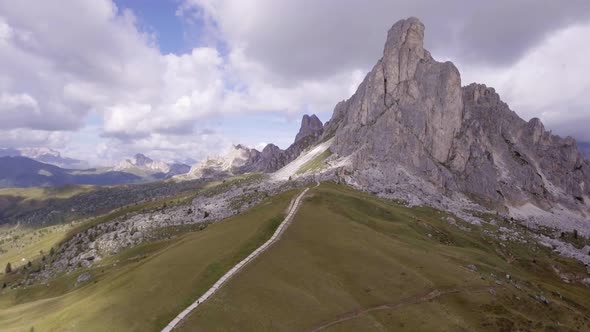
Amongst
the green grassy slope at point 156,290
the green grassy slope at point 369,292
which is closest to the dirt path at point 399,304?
the green grassy slope at point 369,292

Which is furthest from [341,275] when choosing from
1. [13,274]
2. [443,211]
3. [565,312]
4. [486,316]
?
[13,274]

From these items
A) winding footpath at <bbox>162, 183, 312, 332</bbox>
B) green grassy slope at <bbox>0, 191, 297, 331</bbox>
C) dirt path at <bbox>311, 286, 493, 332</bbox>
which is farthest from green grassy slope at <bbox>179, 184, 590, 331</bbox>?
green grassy slope at <bbox>0, 191, 297, 331</bbox>

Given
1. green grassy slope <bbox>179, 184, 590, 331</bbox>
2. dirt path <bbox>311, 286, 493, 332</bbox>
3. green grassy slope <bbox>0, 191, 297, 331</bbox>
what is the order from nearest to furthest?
green grassy slope <bbox>0, 191, 297, 331</bbox> → green grassy slope <bbox>179, 184, 590, 331</bbox> → dirt path <bbox>311, 286, 493, 332</bbox>

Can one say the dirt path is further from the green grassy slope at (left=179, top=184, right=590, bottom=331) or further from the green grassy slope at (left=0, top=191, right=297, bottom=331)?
the green grassy slope at (left=0, top=191, right=297, bottom=331)

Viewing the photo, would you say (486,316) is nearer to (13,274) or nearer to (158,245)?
(158,245)

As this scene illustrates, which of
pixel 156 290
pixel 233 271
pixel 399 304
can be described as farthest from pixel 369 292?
pixel 156 290

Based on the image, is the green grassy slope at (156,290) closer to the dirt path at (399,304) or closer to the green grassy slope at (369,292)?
the green grassy slope at (369,292)

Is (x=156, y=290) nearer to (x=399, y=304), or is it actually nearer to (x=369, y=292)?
(x=369, y=292)

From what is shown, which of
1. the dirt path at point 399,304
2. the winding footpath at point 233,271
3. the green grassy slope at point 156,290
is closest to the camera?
the winding footpath at point 233,271
